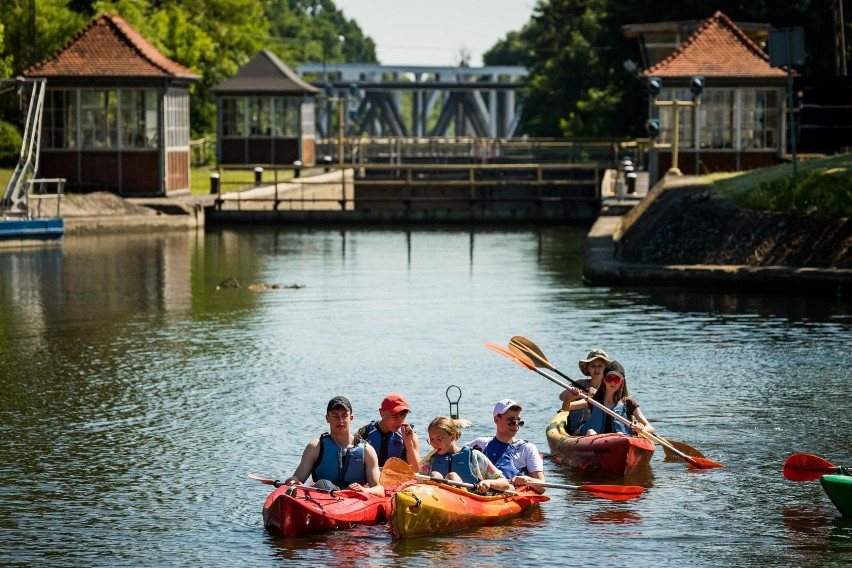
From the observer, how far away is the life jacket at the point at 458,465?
1571cm

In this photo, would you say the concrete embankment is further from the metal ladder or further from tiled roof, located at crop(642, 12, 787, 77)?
tiled roof, located at crop(642, 12, 787, 77)

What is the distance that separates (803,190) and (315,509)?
2192 centimetres

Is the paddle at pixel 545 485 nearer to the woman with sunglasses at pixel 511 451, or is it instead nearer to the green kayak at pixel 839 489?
the woman with sunglasses at pixel 511 451

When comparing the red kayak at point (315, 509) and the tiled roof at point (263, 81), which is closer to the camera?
the red kayak at point (315, 509)

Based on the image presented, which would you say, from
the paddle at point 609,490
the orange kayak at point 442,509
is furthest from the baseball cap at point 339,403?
the paddle at point 609,490

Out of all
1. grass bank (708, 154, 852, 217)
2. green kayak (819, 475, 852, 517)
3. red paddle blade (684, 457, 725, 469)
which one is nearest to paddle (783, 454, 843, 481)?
green kayak (819, 475, 852, 517)

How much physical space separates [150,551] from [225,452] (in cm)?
399

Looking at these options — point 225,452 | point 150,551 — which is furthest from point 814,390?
point 150,551

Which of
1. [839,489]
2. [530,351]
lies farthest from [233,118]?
[839,489]

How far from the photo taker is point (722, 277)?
109 feet

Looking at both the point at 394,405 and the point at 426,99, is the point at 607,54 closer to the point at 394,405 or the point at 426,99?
the point at 394,405

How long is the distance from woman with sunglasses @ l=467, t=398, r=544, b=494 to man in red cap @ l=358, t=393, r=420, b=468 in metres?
0.64

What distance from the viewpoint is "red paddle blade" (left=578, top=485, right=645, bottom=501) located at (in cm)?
1630

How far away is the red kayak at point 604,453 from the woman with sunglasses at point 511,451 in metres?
1.35
